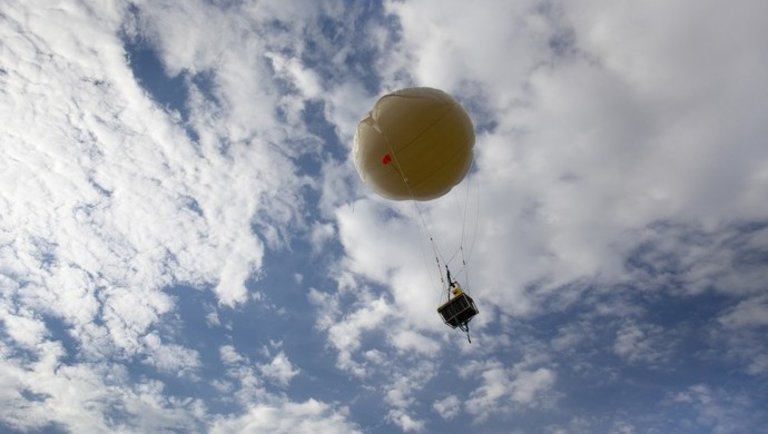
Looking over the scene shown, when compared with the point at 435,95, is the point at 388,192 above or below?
below

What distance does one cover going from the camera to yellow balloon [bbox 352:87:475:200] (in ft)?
50.6

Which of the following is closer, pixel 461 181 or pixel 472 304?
pixel 472 304

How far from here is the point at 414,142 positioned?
15398 millimetres

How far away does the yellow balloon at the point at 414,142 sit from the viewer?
1542 centimetres

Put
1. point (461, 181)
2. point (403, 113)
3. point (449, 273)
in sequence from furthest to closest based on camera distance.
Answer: point (461, 181) < point (449, 273) < point (403, 113)

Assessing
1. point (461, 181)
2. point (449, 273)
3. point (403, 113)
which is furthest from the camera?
point (461, 181)

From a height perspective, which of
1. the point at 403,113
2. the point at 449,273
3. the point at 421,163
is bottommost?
the point at 449,273

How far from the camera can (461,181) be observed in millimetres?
18312

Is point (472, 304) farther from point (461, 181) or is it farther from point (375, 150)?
point (375, 150)

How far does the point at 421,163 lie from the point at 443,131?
51.5 inches

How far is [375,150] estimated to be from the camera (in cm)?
1597

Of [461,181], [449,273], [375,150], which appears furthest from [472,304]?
[375,150]

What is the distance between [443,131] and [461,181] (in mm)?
3347

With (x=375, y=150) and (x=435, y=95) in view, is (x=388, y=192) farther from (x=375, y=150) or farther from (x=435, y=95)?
(x=435, y=95)
